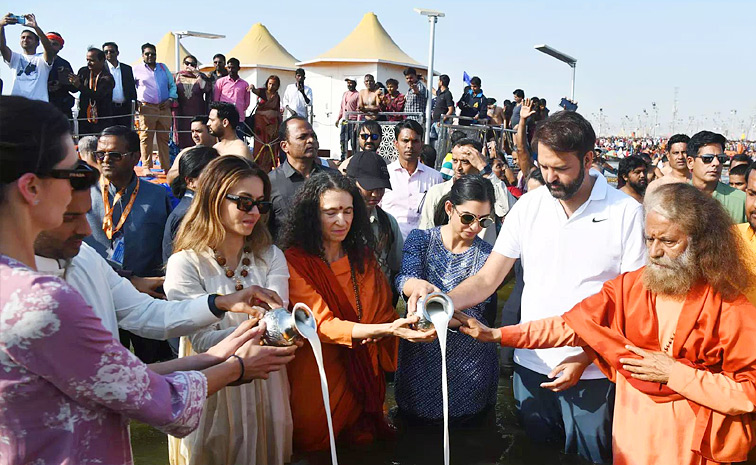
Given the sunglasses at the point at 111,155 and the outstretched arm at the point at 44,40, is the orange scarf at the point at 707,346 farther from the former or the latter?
the outstretched arm at the point at 44,40

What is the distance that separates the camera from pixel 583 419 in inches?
162

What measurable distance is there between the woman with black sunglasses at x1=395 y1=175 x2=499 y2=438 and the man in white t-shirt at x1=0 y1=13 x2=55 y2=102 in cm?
733

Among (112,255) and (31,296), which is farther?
(112,255)

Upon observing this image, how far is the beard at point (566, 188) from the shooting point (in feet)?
12.9

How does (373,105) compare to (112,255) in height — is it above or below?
above

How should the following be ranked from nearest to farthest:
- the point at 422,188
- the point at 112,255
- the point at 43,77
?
the point at 112,255 < the point at 422,188 < the point at 43,77

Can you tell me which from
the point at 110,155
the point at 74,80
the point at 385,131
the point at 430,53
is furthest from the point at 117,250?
the point at 430,53

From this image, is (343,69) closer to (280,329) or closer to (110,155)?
(110,155)

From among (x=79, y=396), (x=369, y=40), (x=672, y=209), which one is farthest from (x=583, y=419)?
(x=369, y=40)

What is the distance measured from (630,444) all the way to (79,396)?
2.75 m

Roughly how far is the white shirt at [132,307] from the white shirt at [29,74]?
7.58 metres

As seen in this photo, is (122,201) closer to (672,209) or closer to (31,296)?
(31,296)

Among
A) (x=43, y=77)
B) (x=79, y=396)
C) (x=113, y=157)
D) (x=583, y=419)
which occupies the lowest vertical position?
(x=583, y=419)

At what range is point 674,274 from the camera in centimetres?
316
